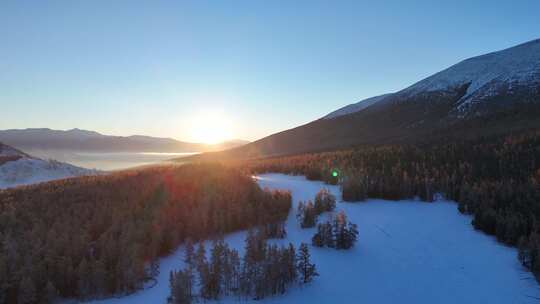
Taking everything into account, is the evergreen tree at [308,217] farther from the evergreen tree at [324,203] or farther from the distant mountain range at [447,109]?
the distant mountain range at [447,109]

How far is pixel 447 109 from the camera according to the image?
43938 mm

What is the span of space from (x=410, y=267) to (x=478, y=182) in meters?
5.82

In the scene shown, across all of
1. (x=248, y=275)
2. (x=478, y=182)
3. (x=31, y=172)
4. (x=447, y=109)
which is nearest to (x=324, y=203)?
(x=248, y=275)

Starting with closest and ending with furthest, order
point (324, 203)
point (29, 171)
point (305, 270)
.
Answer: point (305, 270) → point (324, 203) → point (29, 171)

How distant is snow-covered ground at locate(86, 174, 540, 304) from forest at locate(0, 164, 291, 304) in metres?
0.39

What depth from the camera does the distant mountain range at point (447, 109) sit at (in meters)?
33.5

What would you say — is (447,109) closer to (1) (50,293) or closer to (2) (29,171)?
(2) (29,171)

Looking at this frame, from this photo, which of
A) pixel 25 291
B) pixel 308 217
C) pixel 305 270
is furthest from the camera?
pixel 308 217

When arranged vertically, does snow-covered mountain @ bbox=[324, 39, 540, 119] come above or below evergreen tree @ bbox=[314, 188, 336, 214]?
above

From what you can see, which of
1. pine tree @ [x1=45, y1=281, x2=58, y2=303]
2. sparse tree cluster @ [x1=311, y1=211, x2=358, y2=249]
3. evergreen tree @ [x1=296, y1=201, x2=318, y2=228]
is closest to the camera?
pine tree @ [x1=45, y1=281, x2=58, y2=303]

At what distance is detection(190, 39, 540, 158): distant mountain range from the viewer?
33469mm

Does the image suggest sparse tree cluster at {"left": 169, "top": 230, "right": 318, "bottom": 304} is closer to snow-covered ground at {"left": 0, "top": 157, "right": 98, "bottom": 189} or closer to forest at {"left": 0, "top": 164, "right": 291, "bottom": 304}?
forest at {"left": 0, "top": 164, "right": 291, "bottom": 304}

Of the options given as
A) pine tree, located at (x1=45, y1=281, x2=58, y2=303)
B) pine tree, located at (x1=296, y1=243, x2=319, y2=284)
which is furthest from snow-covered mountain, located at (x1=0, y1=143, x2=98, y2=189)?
pine tree, located at (x1=296, y1=243, x2=319, y2=284)

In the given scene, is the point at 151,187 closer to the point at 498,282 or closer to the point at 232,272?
the point at 232,272
